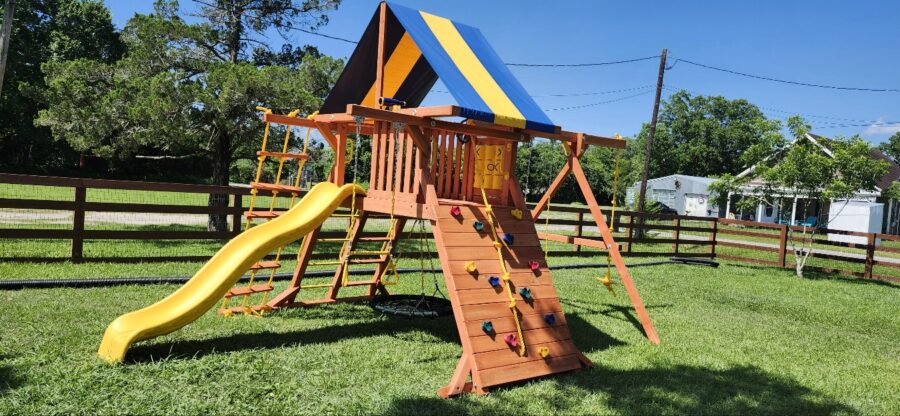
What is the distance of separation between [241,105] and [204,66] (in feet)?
5.75

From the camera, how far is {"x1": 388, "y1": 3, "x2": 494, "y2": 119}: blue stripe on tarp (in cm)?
483

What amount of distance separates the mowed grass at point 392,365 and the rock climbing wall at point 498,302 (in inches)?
7.0

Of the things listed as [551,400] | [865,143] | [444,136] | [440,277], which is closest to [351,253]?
[444,136]

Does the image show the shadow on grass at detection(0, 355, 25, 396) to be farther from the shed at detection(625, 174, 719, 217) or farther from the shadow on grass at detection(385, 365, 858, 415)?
the shed at detection(625, 174, 719, 217)

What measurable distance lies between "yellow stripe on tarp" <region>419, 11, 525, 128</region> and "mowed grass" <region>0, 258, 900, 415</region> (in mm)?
2144

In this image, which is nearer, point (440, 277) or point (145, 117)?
point (440, 277)

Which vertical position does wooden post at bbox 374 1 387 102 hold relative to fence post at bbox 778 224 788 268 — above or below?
above

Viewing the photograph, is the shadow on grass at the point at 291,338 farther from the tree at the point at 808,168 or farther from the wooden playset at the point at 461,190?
the tree at the point at 808,168

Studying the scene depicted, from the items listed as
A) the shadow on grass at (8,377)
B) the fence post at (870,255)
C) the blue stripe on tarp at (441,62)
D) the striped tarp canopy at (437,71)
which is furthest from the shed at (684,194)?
the shadow on grass at (8,377)

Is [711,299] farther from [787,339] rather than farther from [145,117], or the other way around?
[145,117]

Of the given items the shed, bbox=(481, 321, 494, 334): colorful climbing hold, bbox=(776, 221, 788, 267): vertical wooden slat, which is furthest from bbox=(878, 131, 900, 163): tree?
bbox=(481, 321, 494, 334): colorful climbing hold

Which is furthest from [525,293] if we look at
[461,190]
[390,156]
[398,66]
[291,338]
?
[398,66]

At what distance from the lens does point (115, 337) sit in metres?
3.97

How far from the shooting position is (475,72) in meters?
5.64
